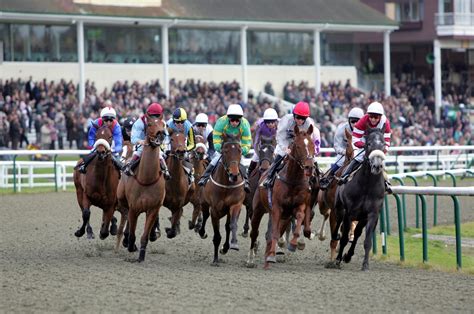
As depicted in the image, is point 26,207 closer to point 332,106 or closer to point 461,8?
point 332,106

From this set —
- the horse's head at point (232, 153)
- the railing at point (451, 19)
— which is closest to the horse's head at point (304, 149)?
the horse's head at point (232, 153)

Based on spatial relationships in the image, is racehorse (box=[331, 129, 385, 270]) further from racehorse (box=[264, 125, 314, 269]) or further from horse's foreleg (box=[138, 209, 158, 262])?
horse's foreleg (box=[138, 209, 158, 262])

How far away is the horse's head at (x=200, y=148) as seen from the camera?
1612cm

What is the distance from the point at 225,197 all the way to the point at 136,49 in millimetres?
24680

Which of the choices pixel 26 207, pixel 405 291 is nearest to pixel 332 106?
pixel 26 207

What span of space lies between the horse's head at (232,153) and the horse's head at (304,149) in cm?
83

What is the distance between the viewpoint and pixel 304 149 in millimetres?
12445

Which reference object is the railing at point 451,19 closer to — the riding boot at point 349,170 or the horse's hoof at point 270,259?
the riding boot at point 349,170

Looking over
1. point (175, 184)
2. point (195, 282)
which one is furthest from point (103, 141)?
point (195, 282)

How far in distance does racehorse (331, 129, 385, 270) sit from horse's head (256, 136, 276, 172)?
1291 millimetres

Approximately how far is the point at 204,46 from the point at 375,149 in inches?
1096

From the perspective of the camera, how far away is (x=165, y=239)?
16328 millimetres

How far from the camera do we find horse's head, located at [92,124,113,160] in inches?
574

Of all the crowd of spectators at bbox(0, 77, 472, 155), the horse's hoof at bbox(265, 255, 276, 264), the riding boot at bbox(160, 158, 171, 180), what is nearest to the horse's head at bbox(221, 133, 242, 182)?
the riding boot at bbox(160, 158, 171, 180)
